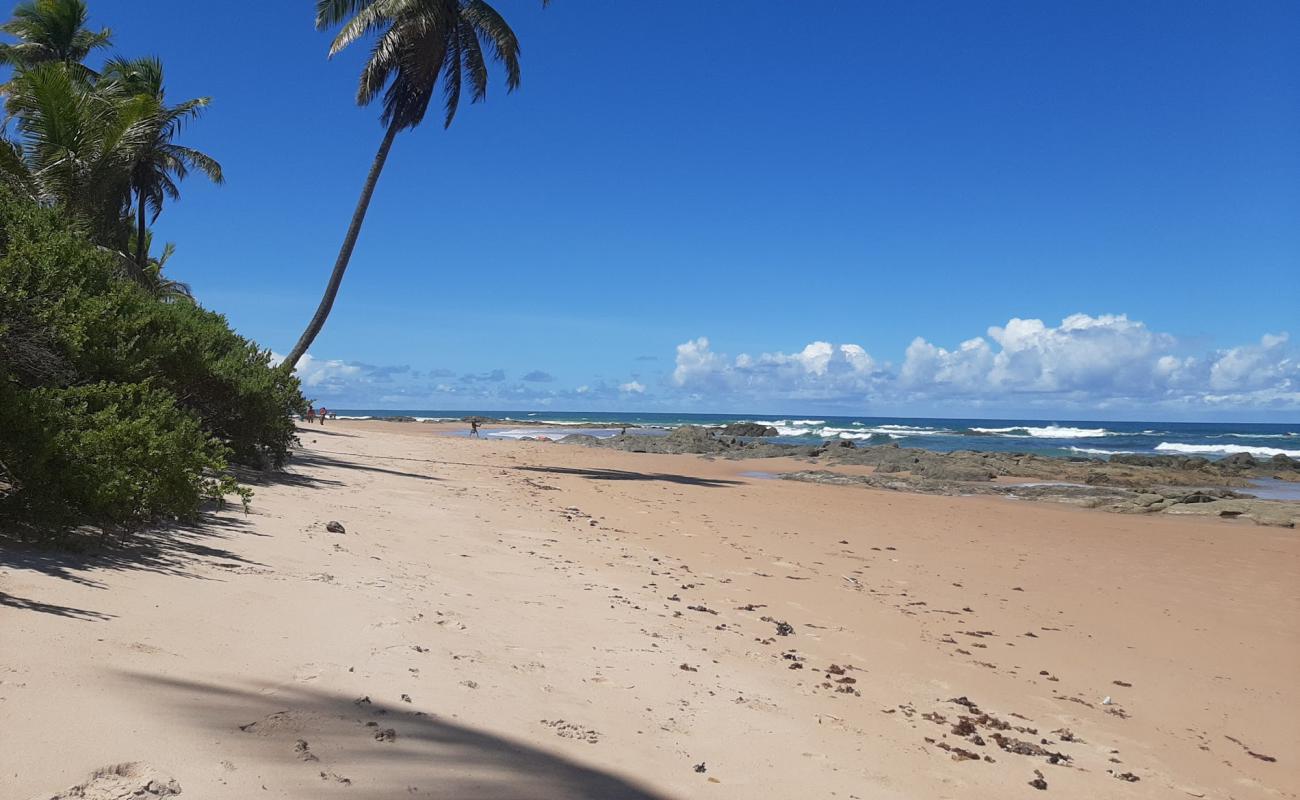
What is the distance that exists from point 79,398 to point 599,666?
4071 millimetres

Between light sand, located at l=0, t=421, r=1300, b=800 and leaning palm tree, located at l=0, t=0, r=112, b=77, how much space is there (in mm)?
18491

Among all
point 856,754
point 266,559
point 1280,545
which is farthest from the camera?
point 1280,545

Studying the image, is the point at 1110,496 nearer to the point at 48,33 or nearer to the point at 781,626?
the point at 781,626

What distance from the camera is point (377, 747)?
3.11m

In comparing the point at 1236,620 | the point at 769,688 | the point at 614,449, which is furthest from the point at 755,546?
the point at 614,449

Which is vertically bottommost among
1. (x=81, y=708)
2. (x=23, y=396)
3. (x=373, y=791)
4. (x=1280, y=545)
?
(x=1280, y=545)

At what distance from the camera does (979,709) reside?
5.38 m

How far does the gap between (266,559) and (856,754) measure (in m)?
4.48

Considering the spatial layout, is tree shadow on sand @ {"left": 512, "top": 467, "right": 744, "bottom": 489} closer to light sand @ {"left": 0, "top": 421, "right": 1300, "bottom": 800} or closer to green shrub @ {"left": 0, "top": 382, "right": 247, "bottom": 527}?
light sand @ {"left": 0, "top": 421, "right": 1300, "bottom": 800}

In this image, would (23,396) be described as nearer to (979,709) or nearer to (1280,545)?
(979,709)

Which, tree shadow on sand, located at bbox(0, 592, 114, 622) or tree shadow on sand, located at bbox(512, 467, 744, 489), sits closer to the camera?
tree shadow on sand, located at bbox(0, 592, 114, 622)

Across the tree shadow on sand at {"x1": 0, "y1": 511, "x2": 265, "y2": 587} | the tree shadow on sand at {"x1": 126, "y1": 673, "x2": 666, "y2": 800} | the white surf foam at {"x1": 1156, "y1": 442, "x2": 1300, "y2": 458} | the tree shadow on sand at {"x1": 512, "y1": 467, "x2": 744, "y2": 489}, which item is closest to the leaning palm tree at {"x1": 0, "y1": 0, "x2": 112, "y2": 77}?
the tree shadow on sand at {"x1": 512, "y1": 467, "x2": 744, "y2": 489}

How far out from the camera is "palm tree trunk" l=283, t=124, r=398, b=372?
18.0 metres

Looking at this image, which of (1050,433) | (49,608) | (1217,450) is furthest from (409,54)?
(1050,433)
